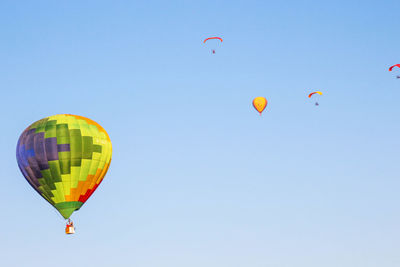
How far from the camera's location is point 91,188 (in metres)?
104

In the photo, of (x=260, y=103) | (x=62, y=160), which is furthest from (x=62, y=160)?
(x=260, y=103)

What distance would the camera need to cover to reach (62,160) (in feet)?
335

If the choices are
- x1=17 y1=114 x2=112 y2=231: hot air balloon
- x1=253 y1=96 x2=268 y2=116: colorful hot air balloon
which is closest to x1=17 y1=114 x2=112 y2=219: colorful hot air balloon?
x1=17 y1=114 x2=112 y2=231: hot air balloon

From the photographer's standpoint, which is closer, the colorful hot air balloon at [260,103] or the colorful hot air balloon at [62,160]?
the colorful hot air balloon at [62,160]

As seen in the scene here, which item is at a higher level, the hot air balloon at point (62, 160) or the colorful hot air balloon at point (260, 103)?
the colorful hot air balloon at point (260, 103)

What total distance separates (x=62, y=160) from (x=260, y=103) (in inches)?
1168

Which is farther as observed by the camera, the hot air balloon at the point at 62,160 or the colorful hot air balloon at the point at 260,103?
the colorful hot air balloon at the point at 260,103

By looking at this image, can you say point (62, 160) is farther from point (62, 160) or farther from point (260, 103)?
point (260, 103)

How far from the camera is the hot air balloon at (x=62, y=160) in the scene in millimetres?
102188

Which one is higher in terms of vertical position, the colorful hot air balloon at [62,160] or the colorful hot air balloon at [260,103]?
the colorful hot air balloon at [260,103]

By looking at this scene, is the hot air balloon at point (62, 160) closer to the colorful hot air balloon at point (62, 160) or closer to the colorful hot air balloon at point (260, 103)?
the colorful hot air balloon at point (62, 160)

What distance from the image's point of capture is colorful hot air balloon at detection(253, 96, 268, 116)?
12244cm

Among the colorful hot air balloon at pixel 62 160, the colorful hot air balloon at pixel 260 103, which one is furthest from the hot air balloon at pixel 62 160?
the colorful hot air balloon at pixel 260 103

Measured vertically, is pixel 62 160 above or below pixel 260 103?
below
